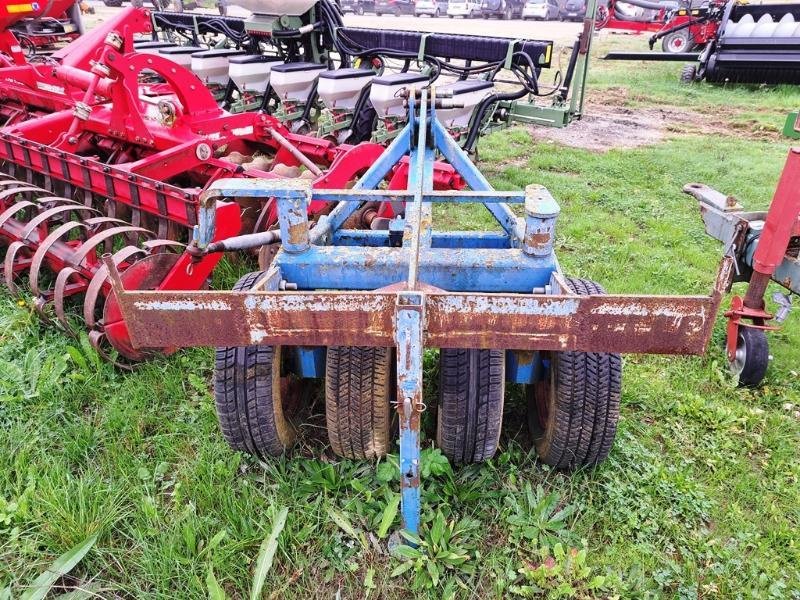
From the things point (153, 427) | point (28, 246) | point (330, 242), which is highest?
point (330, 242)

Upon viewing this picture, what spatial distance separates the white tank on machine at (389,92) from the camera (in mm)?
5609

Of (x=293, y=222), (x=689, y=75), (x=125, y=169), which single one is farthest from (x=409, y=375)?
(x=689, y=75)

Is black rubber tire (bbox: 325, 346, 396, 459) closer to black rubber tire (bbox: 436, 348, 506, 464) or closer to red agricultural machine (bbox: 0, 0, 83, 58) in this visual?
black rubber tire (bbox: 436, 348, 506, 464)

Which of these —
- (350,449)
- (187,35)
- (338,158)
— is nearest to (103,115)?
(338,158)

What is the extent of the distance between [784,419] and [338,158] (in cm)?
306

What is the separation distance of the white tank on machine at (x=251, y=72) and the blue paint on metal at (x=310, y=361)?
202 inches

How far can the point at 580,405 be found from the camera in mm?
2395

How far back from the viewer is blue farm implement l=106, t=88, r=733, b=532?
1782mm

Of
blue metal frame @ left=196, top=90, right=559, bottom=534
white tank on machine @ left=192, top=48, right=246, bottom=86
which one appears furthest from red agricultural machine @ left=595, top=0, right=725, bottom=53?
blue metal frame @ left=196, top=90, right=559, bottom=534

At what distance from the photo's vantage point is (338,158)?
397 centimetres

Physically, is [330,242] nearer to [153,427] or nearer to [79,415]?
[153,427]

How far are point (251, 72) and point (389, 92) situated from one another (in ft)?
7.03

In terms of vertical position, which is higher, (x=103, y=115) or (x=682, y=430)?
(x=103, y=115)

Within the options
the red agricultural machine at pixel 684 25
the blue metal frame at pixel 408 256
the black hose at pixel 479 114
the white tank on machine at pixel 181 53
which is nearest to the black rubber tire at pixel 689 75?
the red agricultural machine at pixel 684 25
